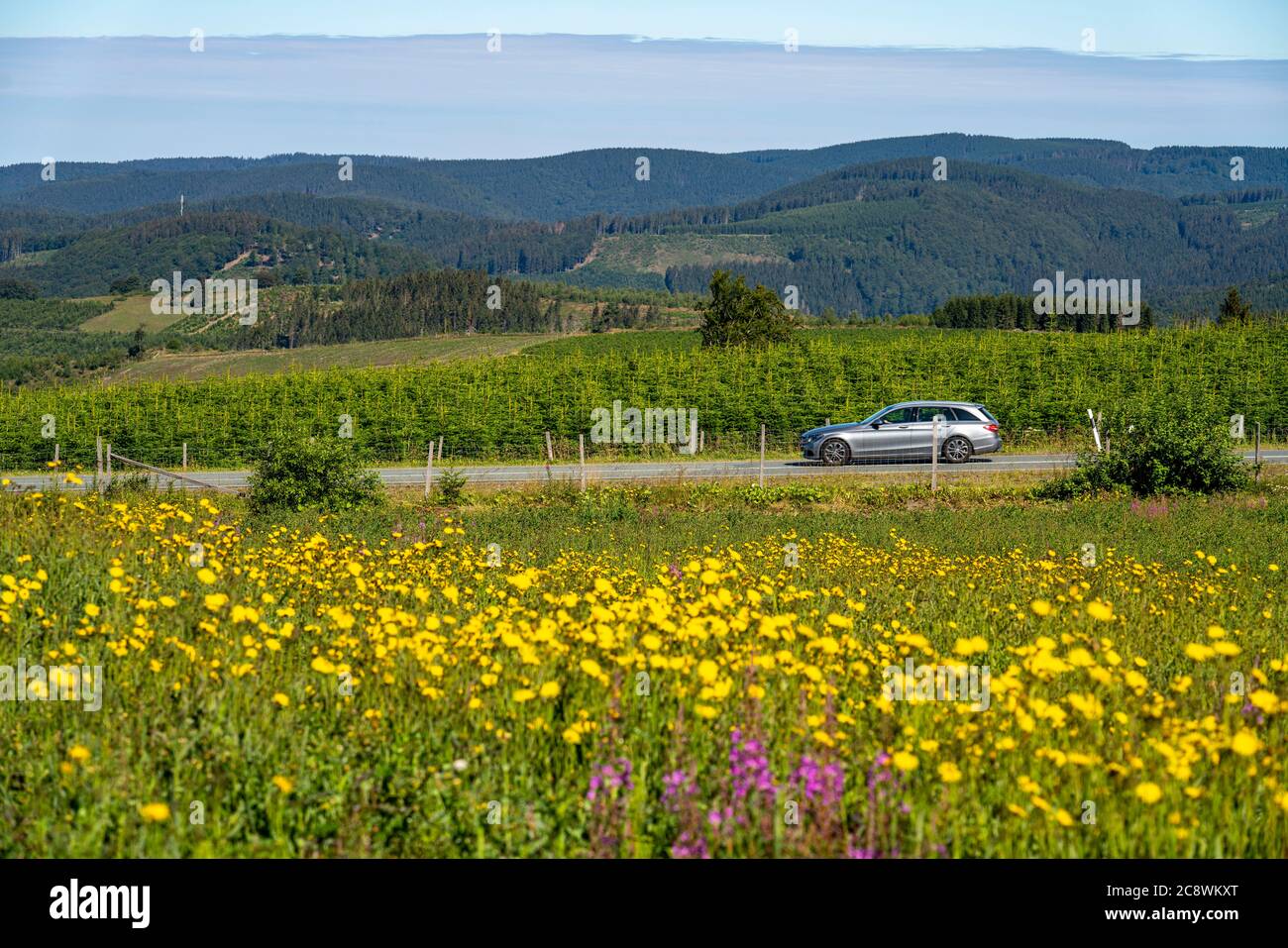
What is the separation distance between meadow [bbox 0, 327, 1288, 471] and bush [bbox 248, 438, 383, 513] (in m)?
18.8

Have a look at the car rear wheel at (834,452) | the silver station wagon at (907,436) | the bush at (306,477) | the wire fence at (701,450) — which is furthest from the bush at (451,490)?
the silver station wagon at (907,436)

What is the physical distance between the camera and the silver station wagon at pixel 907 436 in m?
32.7

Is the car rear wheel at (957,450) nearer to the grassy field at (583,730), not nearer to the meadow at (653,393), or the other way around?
the meadow at (653,393)

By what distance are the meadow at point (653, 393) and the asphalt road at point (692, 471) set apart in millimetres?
7205

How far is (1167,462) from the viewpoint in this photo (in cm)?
2459

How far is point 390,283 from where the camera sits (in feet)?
604

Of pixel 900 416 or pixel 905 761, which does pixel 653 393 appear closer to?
pixel 900 416

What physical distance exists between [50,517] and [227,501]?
47.3 feet

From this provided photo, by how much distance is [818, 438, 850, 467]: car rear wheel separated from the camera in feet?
107

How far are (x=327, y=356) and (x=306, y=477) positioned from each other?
105 metres

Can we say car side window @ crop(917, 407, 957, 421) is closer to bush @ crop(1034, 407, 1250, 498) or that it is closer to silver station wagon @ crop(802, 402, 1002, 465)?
silver station wagon @ crop(802, 402, 1002, 465)

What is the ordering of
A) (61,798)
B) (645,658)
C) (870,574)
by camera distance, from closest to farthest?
(61,798)
(645,658)
(870,574)

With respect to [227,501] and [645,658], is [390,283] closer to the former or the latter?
[227,501]
